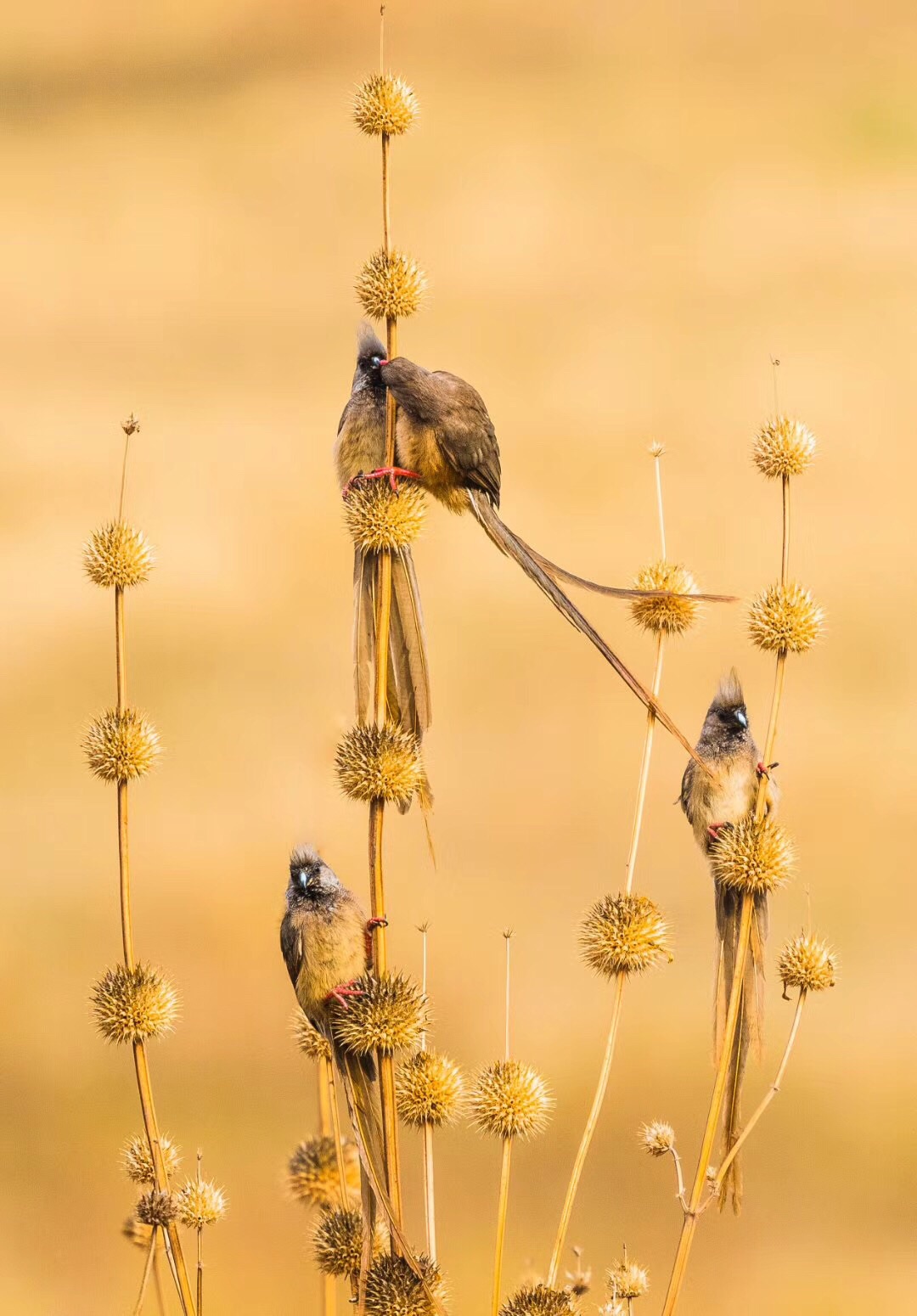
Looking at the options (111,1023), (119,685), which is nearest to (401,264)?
(119,685)

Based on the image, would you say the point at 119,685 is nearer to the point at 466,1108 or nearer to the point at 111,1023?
the point at 111,1023

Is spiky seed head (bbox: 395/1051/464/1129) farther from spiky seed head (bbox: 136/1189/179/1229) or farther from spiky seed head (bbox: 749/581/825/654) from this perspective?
spiky seed head (bbox: 749/581/825/654)

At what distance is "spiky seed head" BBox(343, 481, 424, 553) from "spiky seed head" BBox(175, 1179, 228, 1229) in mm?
593

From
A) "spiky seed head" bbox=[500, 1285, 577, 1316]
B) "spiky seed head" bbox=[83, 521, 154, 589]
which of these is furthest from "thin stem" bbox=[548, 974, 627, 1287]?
"spiky seed head" bbox=[83, 521, 154, 589]

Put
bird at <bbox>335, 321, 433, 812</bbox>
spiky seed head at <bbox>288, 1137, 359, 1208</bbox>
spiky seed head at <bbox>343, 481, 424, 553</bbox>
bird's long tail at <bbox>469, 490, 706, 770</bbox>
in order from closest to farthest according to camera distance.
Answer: bird's long tail at <bbox>469, 490, 706, 770</bbox>, spiky seed head at <bbox>343, 481, 424, 553</bbox>, bird at <bbox>335, 321, 433, 812</bbox>, spiky seed head at <bbox>288, 1137, 359, 1208</bbox>

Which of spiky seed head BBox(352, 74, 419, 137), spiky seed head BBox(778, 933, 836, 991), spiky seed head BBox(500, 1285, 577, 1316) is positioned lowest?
spiky seed head BBox(500, 1285, 577, 1316)

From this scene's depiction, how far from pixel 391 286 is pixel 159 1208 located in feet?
2.55

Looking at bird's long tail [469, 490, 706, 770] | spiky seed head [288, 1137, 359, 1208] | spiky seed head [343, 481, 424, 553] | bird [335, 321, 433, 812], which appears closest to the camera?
bird's long tail [469, 490, 706, 770]

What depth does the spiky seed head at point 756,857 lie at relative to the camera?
3.51 feet

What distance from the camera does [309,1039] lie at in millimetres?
1196

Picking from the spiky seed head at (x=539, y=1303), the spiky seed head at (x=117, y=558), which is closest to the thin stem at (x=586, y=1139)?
the spiky seed head at (x=539, y=1303)

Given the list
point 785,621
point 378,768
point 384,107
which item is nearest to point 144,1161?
point 378,768

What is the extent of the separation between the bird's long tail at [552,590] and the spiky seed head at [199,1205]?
59 cm

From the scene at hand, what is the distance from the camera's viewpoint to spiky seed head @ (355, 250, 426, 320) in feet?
3.47
